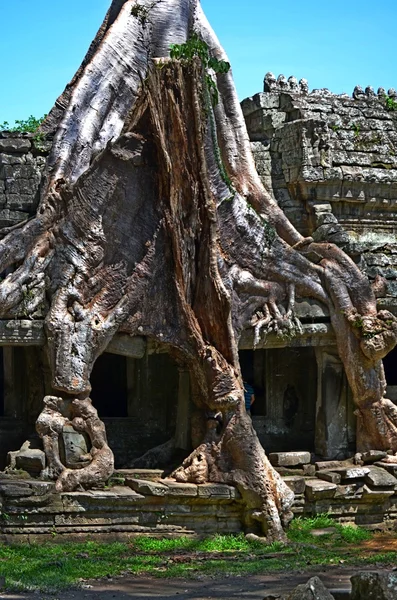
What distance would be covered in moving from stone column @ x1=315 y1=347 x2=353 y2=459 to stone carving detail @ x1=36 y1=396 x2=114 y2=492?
10.7 ft

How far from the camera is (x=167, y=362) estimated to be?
16.1 meters

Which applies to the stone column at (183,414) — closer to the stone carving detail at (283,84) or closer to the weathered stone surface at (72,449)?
the weathered stone surface at (72,449)

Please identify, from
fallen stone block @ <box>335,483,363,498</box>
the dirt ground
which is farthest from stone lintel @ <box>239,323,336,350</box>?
the dirt ground

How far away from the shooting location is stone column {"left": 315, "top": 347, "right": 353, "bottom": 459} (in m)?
15.2

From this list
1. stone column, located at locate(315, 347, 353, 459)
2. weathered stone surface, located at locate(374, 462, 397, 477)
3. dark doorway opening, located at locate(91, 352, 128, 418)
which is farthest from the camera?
dark doorway opening, located at locate(91, 352, 128, 418)

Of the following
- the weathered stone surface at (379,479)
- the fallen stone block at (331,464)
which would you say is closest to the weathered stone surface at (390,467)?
the weathered stone surface at (379,479)

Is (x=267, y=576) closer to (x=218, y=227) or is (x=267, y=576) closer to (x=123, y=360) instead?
(x=218, y=227)

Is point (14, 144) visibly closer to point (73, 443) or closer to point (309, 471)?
point (73, 443)

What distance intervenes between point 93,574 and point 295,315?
494cm

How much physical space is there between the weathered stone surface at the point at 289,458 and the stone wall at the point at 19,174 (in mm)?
4319

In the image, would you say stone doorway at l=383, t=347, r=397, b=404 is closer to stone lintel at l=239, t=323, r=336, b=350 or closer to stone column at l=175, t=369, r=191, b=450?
stone lintel at l=239, t=323, r=336, b=350

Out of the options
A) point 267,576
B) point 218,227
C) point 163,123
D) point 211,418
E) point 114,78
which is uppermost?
point 114,78

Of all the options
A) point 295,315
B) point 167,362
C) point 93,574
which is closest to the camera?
point 93,574

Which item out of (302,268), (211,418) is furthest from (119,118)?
(211,418)
